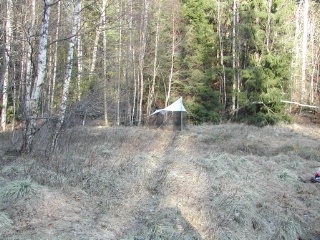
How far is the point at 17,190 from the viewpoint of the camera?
4.48 m

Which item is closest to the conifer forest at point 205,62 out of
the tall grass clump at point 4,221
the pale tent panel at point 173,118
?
the pale tent panel at point 173,118

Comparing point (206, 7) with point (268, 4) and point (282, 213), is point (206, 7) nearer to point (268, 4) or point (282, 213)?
point (268, 4)

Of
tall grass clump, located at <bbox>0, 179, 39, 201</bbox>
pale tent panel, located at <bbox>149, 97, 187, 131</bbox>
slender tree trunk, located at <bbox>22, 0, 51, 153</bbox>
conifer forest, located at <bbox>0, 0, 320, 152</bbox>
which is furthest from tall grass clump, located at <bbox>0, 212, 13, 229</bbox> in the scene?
pale tent panel, located at <bbox>149, 97, 187, 131</bbox>

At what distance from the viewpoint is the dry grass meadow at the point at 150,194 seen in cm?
405

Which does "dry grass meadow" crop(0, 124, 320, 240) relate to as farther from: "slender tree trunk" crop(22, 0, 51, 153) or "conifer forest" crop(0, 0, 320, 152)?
"conifer forest" crop(0, 0, 320, 152)

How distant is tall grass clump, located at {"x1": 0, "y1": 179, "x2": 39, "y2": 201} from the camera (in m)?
4.42

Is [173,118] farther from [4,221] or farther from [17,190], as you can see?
[4,221]

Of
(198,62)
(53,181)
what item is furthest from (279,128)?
(53,181)

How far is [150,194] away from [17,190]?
7.21ft

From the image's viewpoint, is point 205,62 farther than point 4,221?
Yes

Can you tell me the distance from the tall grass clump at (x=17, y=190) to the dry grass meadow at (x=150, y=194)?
0.01m

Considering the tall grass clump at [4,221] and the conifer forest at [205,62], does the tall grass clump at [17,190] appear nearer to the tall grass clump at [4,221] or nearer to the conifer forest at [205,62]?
the tall grass clump at [4,221]

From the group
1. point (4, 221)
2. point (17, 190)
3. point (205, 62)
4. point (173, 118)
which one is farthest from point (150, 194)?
point (205, 62)

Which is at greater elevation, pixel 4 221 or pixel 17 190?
pixel 17 190
